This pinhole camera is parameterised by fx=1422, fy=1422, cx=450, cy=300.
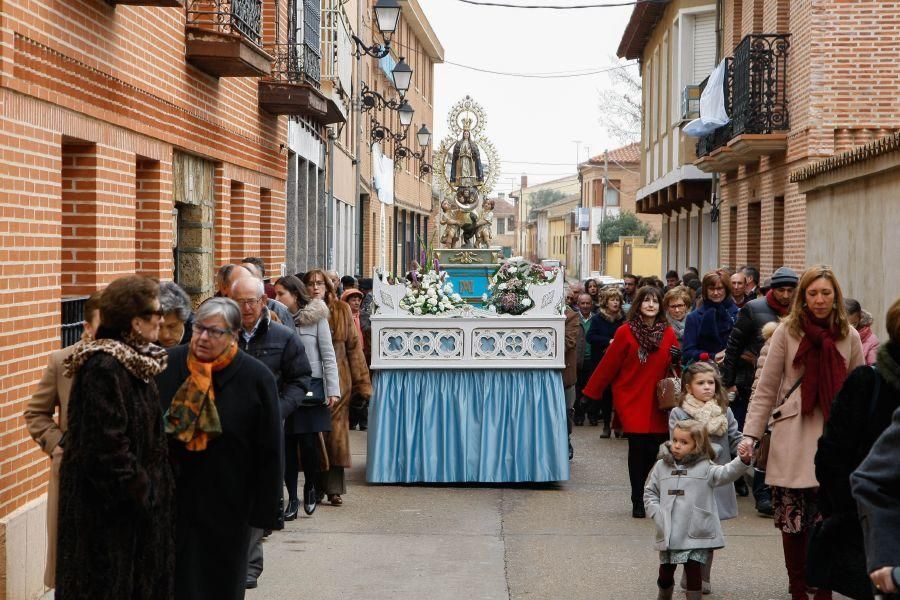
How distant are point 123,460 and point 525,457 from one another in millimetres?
6971

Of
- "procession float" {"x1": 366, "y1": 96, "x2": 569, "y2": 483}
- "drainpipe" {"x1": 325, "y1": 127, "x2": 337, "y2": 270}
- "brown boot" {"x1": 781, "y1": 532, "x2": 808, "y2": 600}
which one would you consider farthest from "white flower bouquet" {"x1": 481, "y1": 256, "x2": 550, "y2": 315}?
"drainpipe" {"x1": 325, "y1": 127, "x2": 337, "y2": 270}

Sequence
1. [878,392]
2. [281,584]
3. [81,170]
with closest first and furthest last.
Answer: [878,392], [281,584], [81,170]

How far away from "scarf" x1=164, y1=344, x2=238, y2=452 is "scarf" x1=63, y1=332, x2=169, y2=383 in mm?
327

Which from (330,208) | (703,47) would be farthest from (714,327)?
(703,47)

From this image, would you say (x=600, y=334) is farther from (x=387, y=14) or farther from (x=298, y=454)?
(x=298, y=454)

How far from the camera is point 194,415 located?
5.68 meters

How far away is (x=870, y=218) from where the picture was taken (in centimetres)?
1316

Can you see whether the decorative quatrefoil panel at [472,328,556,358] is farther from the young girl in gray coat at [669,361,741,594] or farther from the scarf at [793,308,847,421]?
the scarf at [793,308,847,421]

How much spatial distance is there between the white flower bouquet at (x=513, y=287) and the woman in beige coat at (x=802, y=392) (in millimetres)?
4495

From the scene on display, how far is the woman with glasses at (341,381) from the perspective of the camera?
1076cm

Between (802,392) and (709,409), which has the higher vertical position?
(802,392)

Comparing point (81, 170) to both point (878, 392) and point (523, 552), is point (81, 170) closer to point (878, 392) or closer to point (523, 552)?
point (523, 552)

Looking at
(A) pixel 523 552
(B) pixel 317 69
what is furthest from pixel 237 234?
(A) pixel 523 552

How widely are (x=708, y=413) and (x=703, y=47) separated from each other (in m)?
20.2
